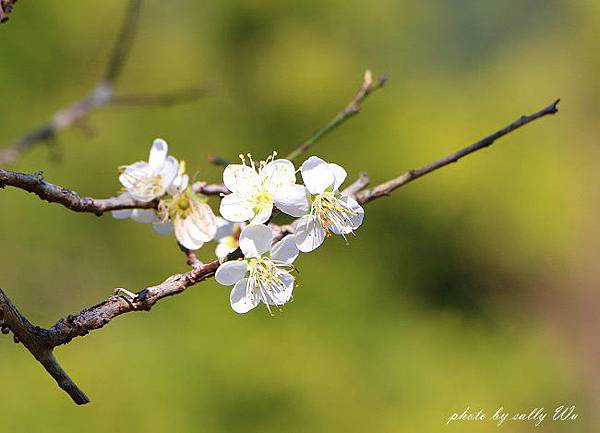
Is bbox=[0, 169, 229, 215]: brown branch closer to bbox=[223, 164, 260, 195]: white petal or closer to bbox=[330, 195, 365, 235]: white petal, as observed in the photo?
bbox=[223, 164, 260, 195]: white petal

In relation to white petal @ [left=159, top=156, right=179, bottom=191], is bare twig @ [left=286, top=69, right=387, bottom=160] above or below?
above

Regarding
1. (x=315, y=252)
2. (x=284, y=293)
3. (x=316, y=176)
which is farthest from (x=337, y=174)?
(x=315, y=252)

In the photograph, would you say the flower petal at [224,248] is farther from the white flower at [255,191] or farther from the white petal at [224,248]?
the white flower at [255,191]

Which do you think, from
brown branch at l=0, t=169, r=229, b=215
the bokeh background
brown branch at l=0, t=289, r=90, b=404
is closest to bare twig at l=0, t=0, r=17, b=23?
brown branch at l=0, t=169, r=229, b=215

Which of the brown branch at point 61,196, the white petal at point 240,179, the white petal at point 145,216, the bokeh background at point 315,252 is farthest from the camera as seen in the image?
the bokeh background at point 315,252

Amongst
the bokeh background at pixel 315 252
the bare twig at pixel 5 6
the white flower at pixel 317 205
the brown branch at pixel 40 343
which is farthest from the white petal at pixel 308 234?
the bokeh background at pixel 315 252

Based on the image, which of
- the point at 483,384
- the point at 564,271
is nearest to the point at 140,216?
the point at 483,384
